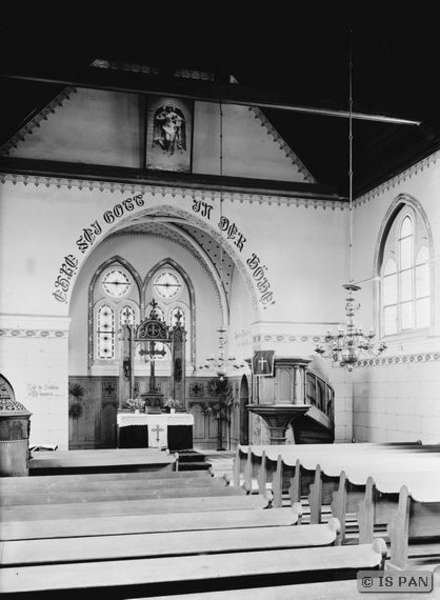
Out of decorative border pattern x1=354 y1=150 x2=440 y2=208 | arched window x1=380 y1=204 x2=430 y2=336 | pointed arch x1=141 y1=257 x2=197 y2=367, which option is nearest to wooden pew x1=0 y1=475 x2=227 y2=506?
arched window x1=380 y1=204 x2=430 y2=336

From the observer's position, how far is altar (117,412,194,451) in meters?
13.6

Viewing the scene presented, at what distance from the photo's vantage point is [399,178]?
1246 centimetres

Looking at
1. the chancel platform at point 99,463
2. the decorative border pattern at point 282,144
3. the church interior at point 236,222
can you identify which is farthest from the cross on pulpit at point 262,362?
the decorative border pattern at point 282,144

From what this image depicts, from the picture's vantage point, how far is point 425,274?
1173 cm

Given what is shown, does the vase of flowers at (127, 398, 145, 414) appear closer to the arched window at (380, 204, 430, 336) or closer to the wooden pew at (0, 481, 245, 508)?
the arched window at (380, 204, 430, 336)

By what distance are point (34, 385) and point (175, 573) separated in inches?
381

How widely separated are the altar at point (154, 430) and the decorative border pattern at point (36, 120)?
5.34 meters

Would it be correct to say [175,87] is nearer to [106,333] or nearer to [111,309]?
[111,309]

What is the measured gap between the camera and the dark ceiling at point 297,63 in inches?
437

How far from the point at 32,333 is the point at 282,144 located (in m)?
6.06

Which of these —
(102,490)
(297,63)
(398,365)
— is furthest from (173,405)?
(102,490)

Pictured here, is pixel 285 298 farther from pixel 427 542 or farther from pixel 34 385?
pixel 427 542

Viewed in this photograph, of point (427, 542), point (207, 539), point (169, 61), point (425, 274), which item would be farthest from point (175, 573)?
point (169, 61)

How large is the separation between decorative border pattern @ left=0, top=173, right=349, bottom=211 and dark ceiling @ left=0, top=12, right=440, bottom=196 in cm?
58
